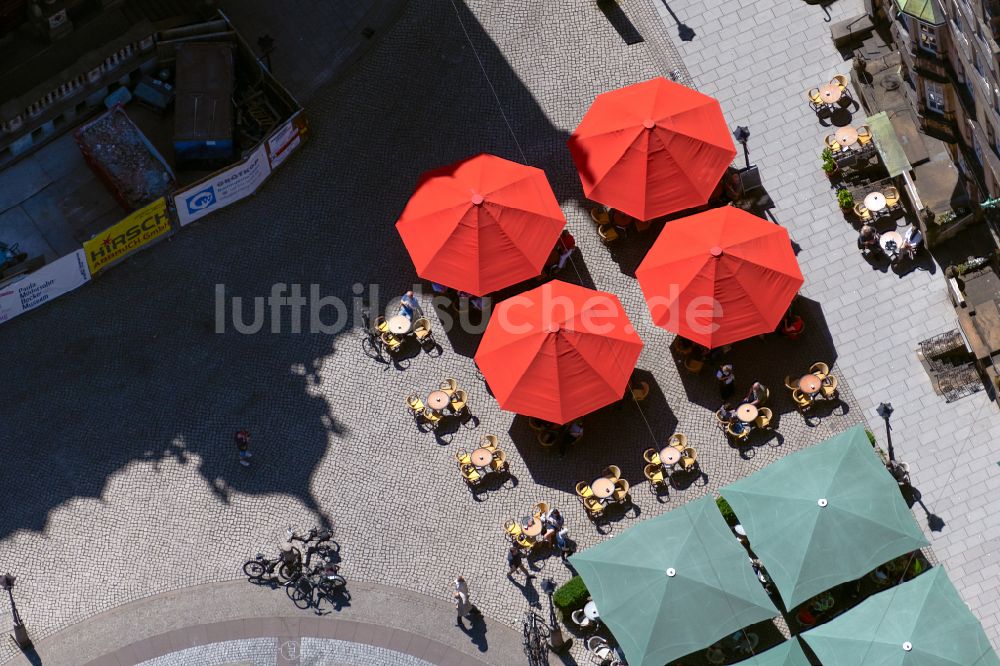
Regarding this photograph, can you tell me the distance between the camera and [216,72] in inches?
2356

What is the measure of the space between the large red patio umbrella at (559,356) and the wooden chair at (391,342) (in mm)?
3333

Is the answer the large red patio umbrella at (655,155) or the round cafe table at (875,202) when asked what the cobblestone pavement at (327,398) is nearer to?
the large red patio umbrella at (655,155)

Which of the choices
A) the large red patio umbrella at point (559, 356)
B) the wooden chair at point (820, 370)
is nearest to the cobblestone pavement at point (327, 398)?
the wooden chair at point (820, 370)

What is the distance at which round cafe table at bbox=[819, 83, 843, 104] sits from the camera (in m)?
59.5

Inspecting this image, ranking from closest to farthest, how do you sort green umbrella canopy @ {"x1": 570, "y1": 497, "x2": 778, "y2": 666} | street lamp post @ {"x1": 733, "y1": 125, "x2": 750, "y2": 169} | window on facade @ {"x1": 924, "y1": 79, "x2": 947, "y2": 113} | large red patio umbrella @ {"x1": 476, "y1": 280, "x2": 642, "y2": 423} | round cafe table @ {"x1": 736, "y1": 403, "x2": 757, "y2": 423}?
green umbrella canopy @ {"x1": 570, "y1": 497, "x2": 778, "y2": 666} → large red patio umbrella @ {"x1": 476, "y1": 280, "x2": 642, "y2": 423} → round cafe table @ {"x1": 736, "y1": 403, "x2": 757, "y2": 423} → window on facade @ {"x1": 924, "y1": 79, "x2": 947, "y2": 113} → street lamp post @ {"x1": 733, "y1": 125, "x2": 750, "y2": 169}

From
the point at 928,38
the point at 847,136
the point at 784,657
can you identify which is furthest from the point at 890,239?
the point at 784,657

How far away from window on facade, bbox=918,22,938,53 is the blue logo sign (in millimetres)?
24541

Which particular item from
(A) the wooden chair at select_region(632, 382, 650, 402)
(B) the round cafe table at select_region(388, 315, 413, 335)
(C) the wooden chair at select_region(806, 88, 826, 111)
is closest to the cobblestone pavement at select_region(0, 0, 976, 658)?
(A) the wooden chair at select_region(632, 382, 650, 402)

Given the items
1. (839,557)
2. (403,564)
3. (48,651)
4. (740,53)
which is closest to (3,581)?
(48,651)

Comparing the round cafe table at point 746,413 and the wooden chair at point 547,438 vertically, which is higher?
the wooden chair at point 547,438

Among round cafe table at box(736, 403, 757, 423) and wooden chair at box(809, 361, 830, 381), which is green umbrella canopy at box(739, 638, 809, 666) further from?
wooden chair at box(809, 361, 830, 381)

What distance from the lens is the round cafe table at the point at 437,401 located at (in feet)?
183

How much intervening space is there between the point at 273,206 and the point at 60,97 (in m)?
8.53

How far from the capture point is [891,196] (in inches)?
2292
